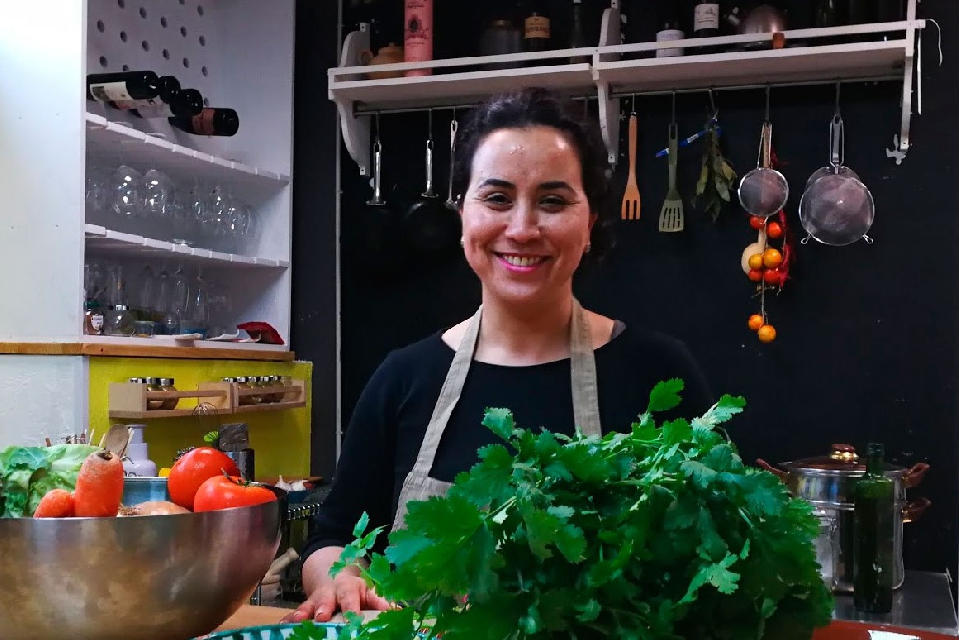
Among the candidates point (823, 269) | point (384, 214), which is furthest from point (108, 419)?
point (823, 269)

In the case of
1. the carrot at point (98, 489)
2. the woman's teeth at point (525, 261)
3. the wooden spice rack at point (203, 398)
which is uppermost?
the woman's teeth at point (525, 261)

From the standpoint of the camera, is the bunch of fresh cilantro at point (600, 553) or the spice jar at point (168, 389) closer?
the bunch of fresh cilantro at point (600, 553)

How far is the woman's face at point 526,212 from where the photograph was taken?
140 cm

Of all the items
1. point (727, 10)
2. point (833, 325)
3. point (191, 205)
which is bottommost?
point (833, 325)

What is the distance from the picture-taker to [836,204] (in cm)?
263

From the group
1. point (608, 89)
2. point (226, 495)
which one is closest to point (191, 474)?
point (226, 495)

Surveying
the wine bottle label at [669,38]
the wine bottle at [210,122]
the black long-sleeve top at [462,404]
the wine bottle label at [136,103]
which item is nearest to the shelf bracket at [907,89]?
the wine bottle label at [669,38]

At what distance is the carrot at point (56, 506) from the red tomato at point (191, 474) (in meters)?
0.14

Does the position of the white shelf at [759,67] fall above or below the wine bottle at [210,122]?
above

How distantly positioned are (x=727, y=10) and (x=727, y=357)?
39.0 inches

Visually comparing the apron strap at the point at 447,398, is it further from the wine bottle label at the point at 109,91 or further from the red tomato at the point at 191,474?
the wine bottle label at the point at 109,91

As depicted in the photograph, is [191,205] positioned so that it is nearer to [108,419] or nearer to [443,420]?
[108,419]

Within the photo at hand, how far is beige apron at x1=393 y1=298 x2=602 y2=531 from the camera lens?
142cm

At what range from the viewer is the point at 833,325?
2760 mm
